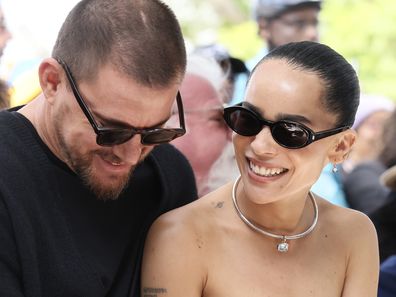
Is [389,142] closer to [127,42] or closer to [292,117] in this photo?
[292,117]

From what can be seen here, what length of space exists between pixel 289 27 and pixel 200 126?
195 centimetres

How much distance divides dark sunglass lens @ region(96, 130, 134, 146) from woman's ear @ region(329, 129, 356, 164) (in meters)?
0.66

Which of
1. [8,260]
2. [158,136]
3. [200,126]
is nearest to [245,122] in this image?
[158,136]

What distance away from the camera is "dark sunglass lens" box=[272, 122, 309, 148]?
7.04ft

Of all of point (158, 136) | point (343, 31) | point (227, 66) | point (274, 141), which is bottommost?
point (343, 31)

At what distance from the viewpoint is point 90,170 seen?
6.89 ft

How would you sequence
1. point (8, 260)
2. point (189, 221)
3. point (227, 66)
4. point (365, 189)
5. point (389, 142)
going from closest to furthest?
point (8, 260) < point (189, 221) < point (227, 66) < point (365, 189) < point (389, 142)

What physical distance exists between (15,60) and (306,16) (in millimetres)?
1873

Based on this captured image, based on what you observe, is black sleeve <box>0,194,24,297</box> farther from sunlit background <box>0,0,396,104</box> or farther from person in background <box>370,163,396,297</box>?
sunlit background <box>0,0,396,104</box>

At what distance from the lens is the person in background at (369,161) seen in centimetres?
436

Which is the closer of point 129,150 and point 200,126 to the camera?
point 129,150

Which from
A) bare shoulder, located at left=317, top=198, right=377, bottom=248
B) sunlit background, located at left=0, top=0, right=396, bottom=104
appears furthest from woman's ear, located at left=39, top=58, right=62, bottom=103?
sunlit background, located at left=0, top=0, right=396, bottom=104

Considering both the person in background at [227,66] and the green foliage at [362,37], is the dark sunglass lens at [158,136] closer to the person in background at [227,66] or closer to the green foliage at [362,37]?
the person in background at [227,66]

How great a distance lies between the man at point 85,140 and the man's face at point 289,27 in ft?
9.14
